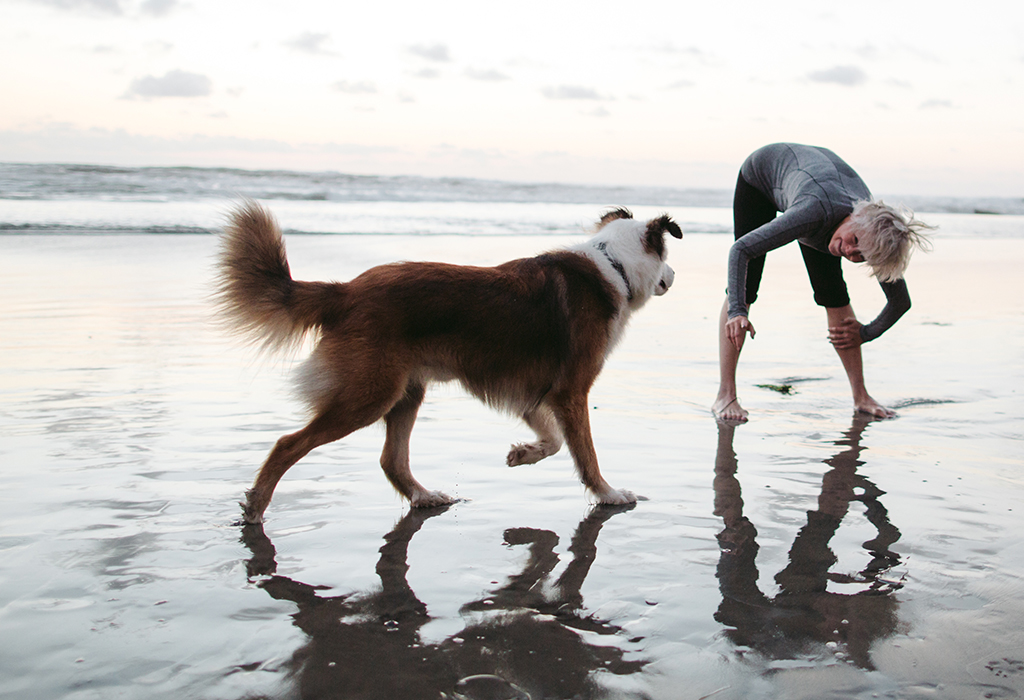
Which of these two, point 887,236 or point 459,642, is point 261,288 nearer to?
point 459,642

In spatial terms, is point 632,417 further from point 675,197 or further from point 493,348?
point 675,197

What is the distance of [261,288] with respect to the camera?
136 inches

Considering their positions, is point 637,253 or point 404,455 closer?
point 404,455

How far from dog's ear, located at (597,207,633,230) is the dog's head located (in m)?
0.08

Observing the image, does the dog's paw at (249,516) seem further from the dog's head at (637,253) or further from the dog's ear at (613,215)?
the dog's ear at (613,215)

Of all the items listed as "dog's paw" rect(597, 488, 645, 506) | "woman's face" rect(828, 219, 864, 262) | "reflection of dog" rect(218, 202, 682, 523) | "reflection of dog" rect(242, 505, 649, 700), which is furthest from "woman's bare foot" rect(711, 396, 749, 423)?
"reflection of dog" rect(242, 505, 649, 700)

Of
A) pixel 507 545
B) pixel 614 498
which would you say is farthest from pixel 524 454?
pixel 507 545

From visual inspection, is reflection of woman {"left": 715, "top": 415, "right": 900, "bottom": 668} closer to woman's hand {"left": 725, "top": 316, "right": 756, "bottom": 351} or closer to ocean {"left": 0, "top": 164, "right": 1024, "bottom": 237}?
woman's hand {"left": 725, "top": 316, "right": 756, "bottom": 351}

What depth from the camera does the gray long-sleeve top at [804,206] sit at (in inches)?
181

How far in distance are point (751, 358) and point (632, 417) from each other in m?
2.32

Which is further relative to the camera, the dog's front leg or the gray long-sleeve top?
the gray long-sleeve top

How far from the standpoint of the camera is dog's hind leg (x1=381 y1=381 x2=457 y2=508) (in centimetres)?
369

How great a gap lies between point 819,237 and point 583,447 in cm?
216

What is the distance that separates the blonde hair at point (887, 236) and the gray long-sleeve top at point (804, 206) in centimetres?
21
